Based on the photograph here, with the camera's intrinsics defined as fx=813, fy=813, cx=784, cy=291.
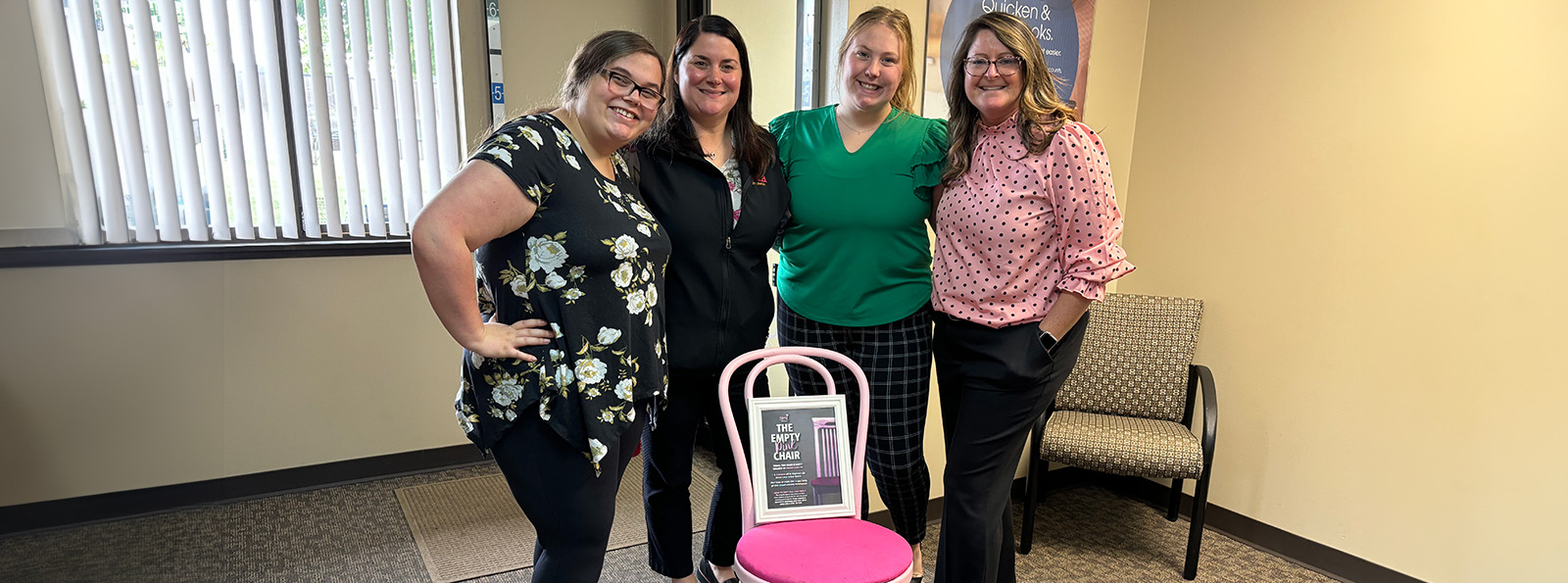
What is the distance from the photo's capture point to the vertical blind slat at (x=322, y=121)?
9.16 feet

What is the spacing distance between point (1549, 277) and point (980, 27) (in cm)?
172

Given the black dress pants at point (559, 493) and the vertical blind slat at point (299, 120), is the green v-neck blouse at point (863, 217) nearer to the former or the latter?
the black dress pants at point (559, 493)

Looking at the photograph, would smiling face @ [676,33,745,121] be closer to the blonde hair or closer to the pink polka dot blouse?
the blonde hair

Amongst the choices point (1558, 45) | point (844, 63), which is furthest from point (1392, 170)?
point (844, 63)

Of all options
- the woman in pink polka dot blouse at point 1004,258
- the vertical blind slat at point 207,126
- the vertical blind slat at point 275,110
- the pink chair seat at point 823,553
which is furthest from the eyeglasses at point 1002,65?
the vertical blind slat at point 207,126

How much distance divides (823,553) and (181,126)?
2540 mm

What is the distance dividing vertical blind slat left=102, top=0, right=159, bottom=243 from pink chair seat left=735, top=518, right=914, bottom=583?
2.36 m

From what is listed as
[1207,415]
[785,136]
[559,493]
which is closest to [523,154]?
[559,493]

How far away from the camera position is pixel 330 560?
2447 mm

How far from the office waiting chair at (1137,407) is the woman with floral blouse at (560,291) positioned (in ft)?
5.19

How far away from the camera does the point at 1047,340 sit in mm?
1743

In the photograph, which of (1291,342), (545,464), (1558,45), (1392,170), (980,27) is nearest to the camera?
(545,464)

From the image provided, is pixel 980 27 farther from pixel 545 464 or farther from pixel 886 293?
pixel 545 464

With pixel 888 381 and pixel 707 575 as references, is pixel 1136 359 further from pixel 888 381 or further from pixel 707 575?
pixel 707 575
